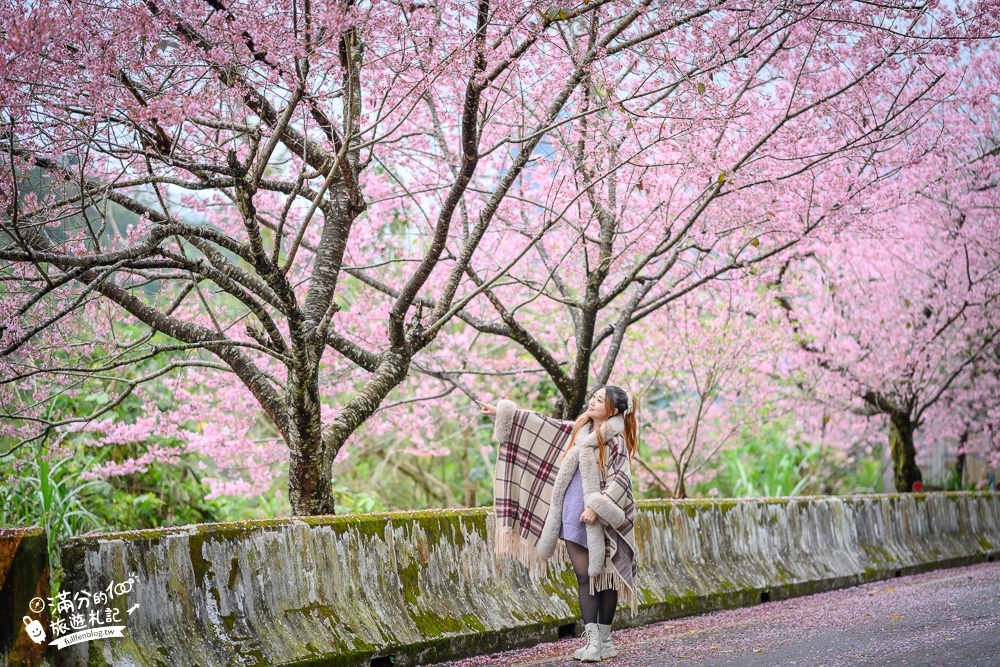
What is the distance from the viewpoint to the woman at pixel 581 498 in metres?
5.63

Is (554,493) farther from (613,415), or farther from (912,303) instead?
(912,303)

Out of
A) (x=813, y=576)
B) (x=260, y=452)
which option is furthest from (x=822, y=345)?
(x=260, y=452)

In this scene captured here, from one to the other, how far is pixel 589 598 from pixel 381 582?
1.27 metres

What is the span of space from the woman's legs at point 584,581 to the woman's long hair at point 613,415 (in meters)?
0.53

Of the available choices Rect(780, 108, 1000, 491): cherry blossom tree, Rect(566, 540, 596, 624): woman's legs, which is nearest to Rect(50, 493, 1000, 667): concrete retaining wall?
Rect(566, 540, 596, 624): woman's legs

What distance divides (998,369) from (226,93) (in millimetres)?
14176

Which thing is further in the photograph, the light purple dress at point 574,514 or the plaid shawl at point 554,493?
the light purple dress at point 574,514

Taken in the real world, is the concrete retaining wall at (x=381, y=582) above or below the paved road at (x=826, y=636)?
above

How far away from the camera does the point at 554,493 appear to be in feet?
19.1

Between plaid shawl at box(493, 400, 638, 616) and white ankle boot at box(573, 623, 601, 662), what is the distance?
23 centimetres

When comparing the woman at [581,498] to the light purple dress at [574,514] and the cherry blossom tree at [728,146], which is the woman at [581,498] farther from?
the cherry blossom tree at [728,146]
